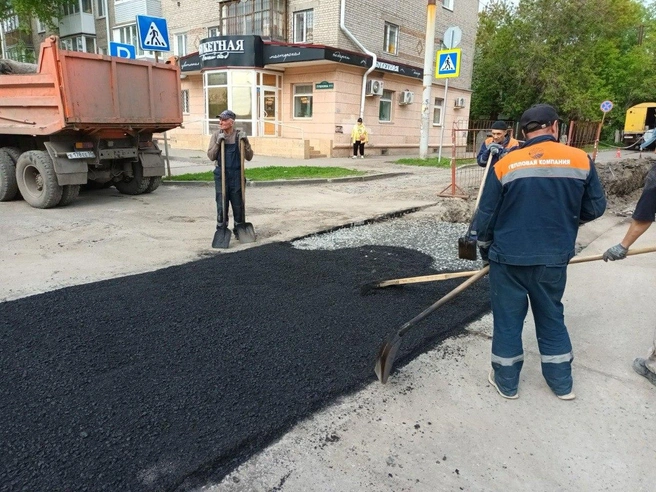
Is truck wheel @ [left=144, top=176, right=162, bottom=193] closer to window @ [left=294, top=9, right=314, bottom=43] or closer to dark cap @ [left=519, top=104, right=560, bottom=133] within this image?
dark cap @ [left=519, top=104, right=560, bottom=133]

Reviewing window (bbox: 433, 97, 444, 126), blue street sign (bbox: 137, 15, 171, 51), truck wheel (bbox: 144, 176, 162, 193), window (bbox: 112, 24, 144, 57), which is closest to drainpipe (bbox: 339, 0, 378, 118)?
window (bbox: 433, 97, 444, 126)

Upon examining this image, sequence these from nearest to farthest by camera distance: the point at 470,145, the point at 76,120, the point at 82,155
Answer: the point at 76,120, the point at 82,155, the point at 470,145

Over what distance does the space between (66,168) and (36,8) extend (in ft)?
79.9

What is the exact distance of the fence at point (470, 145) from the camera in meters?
10.7

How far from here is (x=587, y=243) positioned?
700cm

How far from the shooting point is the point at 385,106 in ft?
73.6

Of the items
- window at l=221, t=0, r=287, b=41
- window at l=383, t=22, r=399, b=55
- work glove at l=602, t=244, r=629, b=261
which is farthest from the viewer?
window at l=383, t=22, r=399, b=55

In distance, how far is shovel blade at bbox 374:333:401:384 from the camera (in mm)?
3051

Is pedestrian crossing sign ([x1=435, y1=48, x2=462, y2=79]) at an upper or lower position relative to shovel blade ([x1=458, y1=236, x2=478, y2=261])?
upper

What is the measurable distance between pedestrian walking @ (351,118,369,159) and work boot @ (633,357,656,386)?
663 inches

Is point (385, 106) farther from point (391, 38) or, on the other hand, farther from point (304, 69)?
point (304, 69)

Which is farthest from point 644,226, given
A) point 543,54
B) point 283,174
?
point 543,54

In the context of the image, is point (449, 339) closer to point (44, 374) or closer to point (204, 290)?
point (204, 290)

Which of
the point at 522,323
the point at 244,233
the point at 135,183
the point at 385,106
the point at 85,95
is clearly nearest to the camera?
the point at 522,323
